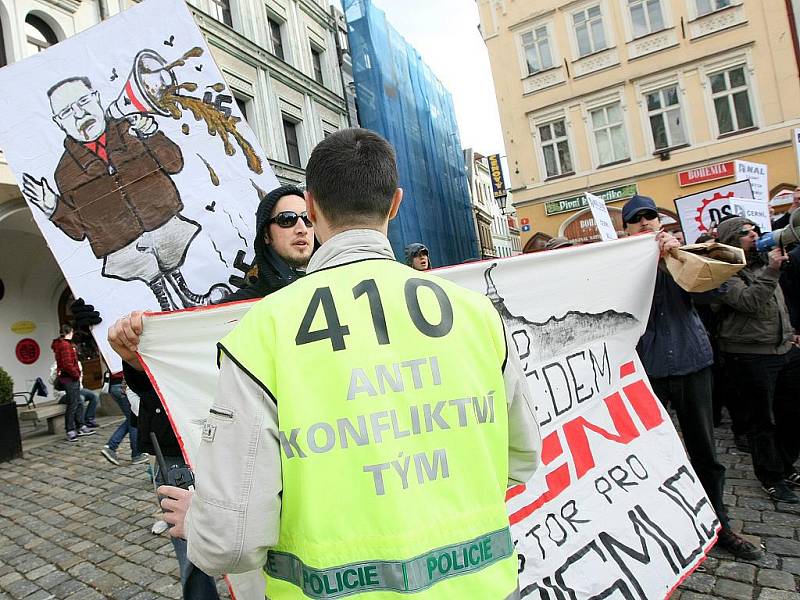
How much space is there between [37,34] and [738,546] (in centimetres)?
1383

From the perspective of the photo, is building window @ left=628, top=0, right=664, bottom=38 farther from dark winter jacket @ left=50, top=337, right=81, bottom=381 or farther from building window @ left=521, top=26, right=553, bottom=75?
dark winter jacket @ left=50, top=337, right=81, bottom=381

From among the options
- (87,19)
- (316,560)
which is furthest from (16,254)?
(316,560)

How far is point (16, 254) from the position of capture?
12.3 meters

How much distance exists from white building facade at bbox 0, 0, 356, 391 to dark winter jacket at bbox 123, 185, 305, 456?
9.55 meters

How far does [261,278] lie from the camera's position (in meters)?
2.21

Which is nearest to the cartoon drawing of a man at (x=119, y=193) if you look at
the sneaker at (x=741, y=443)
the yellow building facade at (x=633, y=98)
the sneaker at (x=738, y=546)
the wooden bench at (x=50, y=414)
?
the sneaker at (x=738, y=546)

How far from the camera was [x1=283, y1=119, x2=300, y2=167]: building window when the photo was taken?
19641mm

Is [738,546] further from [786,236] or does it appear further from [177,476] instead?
[177,476]

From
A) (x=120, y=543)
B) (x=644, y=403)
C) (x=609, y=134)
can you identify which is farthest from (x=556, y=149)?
(x=120, y=543)

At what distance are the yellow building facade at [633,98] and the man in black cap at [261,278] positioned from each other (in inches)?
587

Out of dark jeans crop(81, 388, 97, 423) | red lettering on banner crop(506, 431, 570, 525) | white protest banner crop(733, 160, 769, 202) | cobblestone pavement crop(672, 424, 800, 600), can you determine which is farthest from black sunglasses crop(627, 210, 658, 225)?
dark jeans crop(81, 388, 97, 423)

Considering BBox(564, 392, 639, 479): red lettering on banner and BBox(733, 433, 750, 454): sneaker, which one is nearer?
BBox(564, 392, 639, 479): red lettering on banner

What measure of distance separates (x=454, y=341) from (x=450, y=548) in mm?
427

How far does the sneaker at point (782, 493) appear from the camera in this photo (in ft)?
11.8
